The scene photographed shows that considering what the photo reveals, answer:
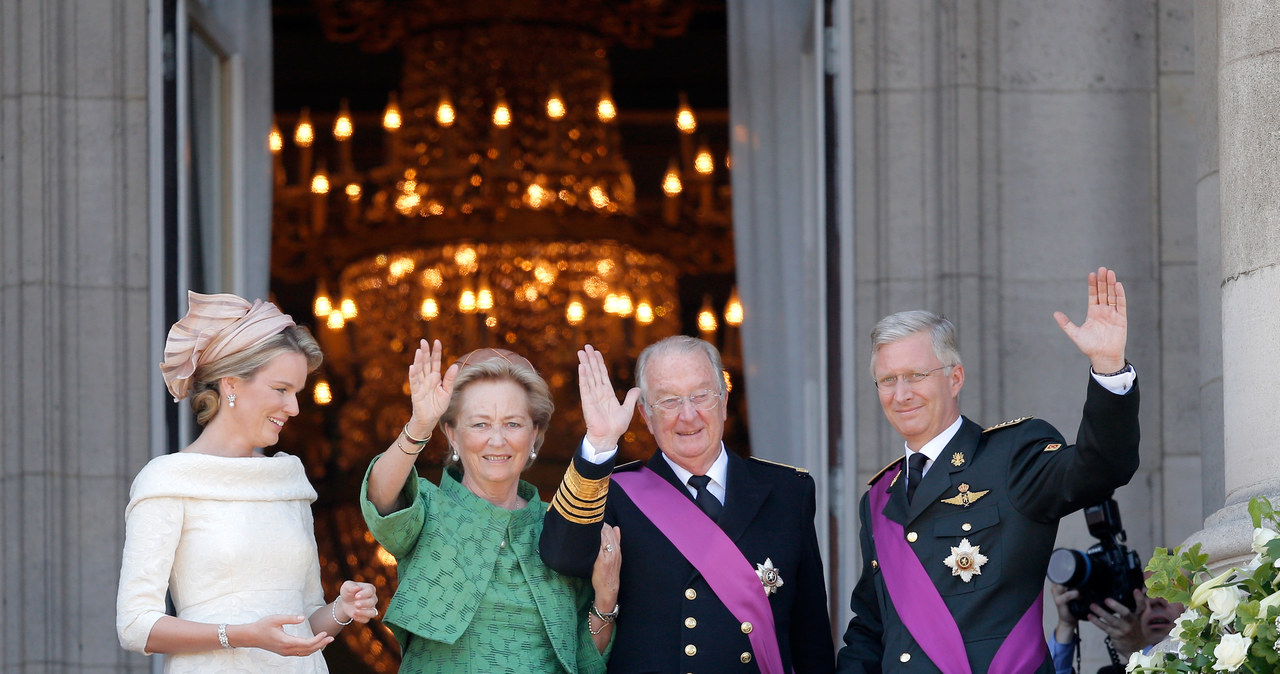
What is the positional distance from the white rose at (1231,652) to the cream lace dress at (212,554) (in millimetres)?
1809

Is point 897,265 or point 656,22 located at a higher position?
point 656,22

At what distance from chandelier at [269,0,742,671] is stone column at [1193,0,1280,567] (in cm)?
523

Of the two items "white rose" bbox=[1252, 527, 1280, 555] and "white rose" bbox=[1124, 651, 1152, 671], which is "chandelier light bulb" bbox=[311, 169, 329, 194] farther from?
"white rose" bbox=[1252, 527, 1280, 555]

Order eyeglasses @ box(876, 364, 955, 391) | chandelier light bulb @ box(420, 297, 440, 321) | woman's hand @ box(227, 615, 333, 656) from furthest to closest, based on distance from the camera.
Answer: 1. chandelier light bulb @ box(420, 297, 440, 321)
2. eyeglasses @ box(876, 364, 955, 391)
3. woman's hand @ box(227, 615, 333, 656)

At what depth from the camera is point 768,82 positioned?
22.7ft

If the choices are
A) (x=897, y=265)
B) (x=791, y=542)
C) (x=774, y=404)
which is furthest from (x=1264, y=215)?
(x=774, y=404)

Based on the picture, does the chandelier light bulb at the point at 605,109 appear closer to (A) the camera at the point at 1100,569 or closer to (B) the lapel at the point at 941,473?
(A) the camera at the point at 1100,569

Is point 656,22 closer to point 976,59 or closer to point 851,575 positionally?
point 976,59

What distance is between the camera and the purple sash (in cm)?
394

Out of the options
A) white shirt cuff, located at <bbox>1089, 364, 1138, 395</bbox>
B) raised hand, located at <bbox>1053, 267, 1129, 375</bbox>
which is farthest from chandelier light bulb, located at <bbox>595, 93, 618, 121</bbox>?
white shirt cuff, located at <bbox>1089, 364, 1138, 395</bbox>

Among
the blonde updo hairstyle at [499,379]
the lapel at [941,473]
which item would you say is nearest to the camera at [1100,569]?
the lapel at [941,473]

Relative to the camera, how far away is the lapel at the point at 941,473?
3838 millimetres

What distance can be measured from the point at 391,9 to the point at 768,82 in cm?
348

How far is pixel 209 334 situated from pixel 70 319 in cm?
242
